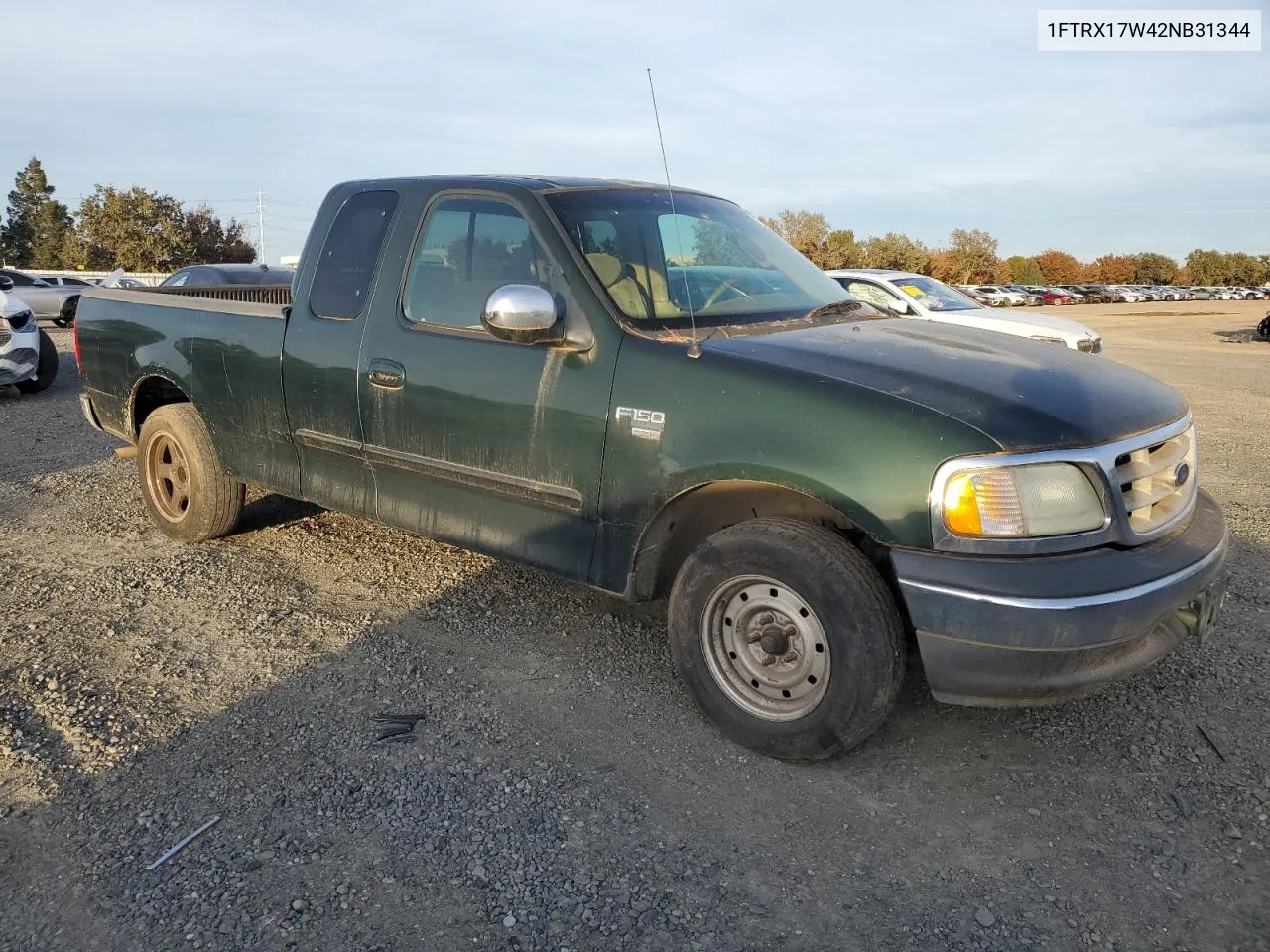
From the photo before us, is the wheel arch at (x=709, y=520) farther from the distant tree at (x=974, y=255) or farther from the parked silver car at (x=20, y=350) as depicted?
the distant tree at (x=974, y=255)

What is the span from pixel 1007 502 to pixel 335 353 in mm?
2905

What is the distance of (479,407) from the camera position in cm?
379

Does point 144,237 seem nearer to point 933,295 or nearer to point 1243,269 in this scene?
point 933,295

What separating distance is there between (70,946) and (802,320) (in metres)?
3.13

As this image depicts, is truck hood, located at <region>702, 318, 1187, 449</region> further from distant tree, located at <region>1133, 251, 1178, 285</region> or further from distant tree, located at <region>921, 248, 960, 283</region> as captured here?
distant tree, located at <region>1133, 251, 1178, 285</region>

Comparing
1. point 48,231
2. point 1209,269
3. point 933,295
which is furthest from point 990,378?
point 1209,269

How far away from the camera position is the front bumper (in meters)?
2.74

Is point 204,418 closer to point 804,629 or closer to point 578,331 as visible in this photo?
point 578,331

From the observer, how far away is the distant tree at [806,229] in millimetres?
59938

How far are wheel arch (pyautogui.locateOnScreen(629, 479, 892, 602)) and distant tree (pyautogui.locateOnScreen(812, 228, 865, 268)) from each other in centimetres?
5554

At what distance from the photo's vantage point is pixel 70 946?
238cm

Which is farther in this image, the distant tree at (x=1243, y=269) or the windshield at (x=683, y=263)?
the distant tree at (x=1243, y=269)

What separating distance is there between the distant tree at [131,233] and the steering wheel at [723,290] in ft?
173

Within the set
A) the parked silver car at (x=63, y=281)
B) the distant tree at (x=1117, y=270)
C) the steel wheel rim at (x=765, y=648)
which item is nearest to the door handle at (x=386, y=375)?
the steel wheel rim at (x=765, y=648)
